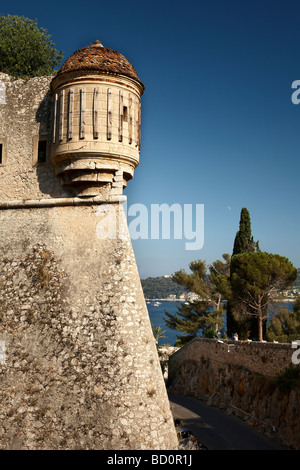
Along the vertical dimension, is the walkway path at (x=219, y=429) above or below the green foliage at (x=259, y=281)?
below

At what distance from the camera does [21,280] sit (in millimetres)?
9656

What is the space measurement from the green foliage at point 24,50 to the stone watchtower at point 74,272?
6362mm

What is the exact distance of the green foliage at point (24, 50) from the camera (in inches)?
646

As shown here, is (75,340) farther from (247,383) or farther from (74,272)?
(247,383)

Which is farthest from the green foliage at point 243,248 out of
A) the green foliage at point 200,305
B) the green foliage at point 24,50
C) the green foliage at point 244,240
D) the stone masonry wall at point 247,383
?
the green foliage at point 24,50

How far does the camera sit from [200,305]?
37312mm

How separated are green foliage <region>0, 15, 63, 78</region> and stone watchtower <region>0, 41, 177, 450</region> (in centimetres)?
636

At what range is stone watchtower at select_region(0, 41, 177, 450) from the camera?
8156 millimetres

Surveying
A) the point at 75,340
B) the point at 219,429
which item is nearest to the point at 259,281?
the point at 219,429

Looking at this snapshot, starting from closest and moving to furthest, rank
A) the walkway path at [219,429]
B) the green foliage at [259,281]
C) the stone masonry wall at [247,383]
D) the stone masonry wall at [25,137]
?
the stone masonry wall at [25,137] → the stone masonry wall at [247,383] → the walkway path at [219,429] → the green foliage at [259,281]

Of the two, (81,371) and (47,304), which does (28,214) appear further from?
(81,371)

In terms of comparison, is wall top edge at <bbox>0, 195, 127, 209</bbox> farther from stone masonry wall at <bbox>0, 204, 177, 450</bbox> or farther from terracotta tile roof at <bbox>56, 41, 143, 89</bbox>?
terracotta tile roof at <bbox>56, 41, 143, 89</bbox>

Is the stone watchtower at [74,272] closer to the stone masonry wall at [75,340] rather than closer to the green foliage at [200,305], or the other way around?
the stone masonry wall at [75,340]
